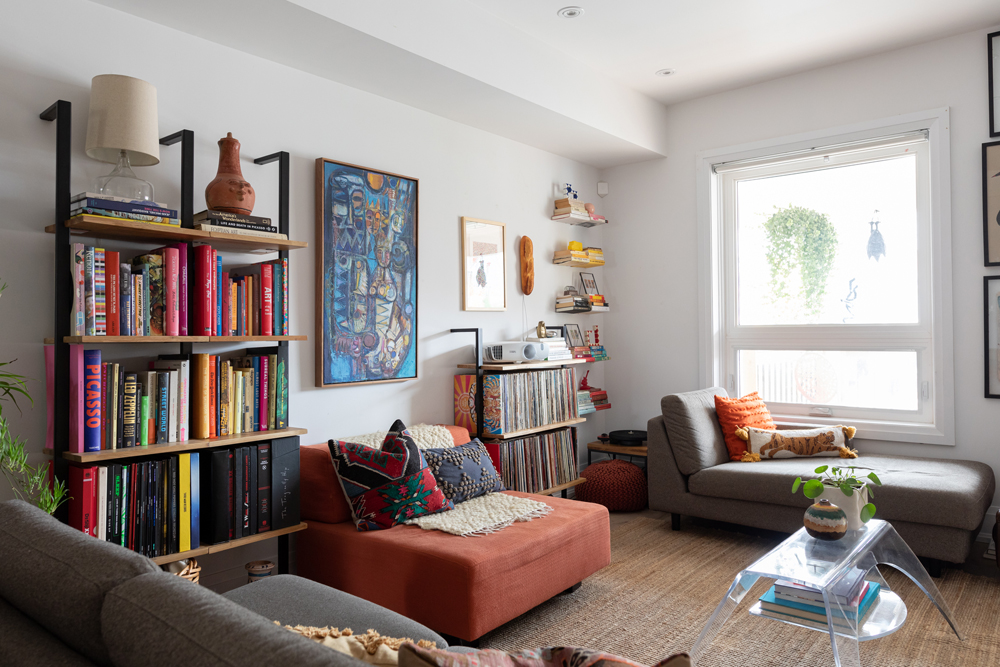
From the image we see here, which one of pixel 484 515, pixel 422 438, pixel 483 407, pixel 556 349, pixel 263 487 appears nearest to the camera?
pixel 263 487

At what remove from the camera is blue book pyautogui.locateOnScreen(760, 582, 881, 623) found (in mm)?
2016

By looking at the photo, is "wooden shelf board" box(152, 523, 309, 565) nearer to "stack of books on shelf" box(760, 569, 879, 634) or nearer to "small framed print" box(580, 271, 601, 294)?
"stack of books on shelf" box(760, 569, 879, 634)

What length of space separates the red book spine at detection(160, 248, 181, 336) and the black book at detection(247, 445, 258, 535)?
532mm

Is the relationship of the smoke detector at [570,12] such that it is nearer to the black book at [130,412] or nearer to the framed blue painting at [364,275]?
the framed blue painting at [364,275]

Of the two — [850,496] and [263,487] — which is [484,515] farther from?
[850,496]

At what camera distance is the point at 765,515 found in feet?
11.3

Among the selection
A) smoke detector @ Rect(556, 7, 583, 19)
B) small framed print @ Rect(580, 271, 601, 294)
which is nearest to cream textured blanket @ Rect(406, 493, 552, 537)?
small framed print @ Rect(580, 271, 601, 294)

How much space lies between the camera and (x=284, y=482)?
258 centimetres

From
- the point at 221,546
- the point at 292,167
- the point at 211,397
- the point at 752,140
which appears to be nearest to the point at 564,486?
the point at 221,546

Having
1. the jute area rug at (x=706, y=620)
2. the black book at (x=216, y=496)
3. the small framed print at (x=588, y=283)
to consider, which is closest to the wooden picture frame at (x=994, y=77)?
the jute area rug at (x=706, y=620)

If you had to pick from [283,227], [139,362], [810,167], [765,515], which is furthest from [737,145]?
[139,362]

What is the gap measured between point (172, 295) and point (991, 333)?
404cm

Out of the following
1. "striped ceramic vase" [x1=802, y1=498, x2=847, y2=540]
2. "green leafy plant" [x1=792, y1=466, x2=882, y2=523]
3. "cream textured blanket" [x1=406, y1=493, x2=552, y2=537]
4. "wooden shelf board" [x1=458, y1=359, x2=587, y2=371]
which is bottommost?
"cream textured blanket" [x1=406, y1=493, x2=552, y2=537]

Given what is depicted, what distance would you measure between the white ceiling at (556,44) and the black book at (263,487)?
1668 millimetres
